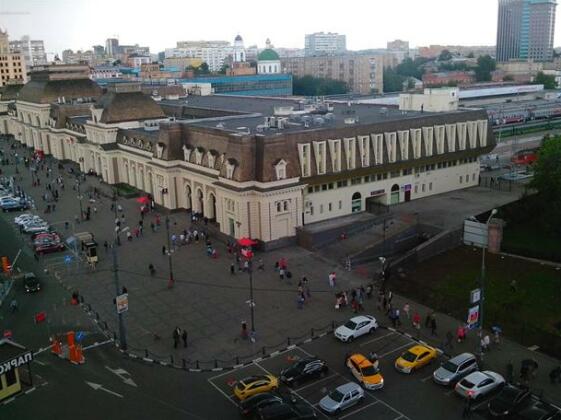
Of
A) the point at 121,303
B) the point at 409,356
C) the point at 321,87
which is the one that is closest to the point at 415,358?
the point at 409,356

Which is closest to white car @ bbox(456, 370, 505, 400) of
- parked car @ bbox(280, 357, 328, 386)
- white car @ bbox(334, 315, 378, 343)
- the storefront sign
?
parked car @ bbox(280, 357, 328, 386)

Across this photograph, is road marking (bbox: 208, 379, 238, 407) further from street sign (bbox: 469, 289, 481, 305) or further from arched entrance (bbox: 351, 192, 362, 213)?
arched entrance (bbox: 351, 192, 362, 213)

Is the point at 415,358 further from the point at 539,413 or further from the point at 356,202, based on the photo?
the point at 356,202

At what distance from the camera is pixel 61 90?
11150 cm

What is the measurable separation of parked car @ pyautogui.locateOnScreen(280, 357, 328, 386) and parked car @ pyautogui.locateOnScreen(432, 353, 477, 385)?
20.3 feet

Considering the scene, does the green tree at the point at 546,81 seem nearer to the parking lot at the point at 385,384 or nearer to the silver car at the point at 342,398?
the parking lot at the point at 385,384

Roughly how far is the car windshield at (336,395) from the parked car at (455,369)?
5.69 m

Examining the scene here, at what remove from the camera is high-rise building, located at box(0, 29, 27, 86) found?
184m

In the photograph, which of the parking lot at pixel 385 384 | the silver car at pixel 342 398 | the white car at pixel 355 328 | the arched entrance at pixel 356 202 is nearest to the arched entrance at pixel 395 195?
the arched entrance at pixel 356 202

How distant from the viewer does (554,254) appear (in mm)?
47188

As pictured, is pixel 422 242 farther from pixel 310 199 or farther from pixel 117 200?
pixel 117 200

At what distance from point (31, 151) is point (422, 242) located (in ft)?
281

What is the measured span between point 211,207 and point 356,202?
49.1 ft

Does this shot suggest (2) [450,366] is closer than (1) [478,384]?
No
